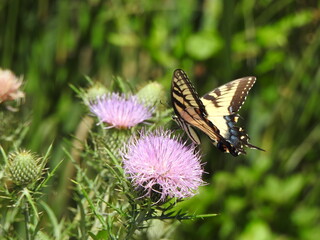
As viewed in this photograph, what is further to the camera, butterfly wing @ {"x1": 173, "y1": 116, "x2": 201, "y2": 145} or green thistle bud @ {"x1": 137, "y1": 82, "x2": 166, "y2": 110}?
green thistle bud @ {"x1": 137, "y1": 82, "x2": 166, "y2": 110}

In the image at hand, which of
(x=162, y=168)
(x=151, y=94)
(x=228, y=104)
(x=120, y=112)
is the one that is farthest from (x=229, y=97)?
(x=162, y=168)

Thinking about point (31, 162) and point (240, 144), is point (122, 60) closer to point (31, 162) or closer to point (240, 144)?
point (240, 144)

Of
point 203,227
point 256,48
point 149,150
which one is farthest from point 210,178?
point 149,150

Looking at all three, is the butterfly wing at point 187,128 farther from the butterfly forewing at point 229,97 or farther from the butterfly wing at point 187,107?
the butterfly forewing at point 229,97

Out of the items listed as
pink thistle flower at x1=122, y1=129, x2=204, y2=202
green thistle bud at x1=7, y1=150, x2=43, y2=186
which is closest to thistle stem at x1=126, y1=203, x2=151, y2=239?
pink thistle flower at x1=122, y1=129, x2=204, y2=202

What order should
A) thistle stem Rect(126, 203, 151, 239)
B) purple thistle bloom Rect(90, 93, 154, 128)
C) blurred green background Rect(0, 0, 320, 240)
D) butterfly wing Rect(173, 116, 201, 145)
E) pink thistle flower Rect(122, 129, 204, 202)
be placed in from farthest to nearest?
blurred green background Rect(0, 0, 320, 240)
purple thistle bloom Rect(90, 93, 154, 128)
butterfly wing Rect(173, 116, 201, 145)
pink thistle flower Rect(122, 129, 204, 202)
thistle stem Rect(126, 203, 151, 239)

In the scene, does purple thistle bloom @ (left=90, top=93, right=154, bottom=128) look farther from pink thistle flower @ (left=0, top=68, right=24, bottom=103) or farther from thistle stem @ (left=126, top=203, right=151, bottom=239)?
thistle stem @ (left=126, top=203, right=151, bottom=239)

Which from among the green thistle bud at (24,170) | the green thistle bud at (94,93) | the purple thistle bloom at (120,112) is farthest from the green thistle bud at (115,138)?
the green thistle bud at (24,170)
